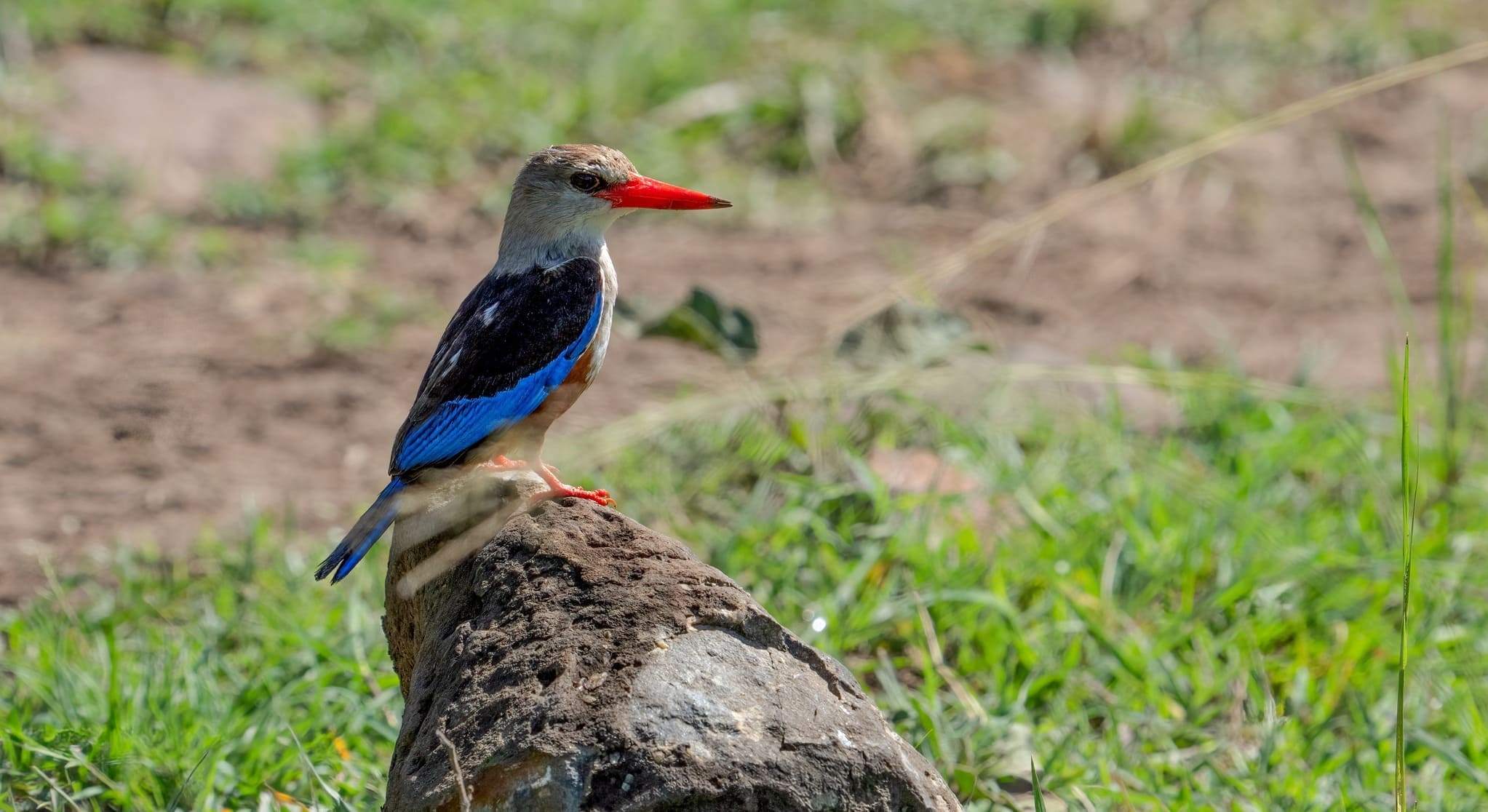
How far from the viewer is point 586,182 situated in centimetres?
368

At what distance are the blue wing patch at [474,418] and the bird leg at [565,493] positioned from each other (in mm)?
141

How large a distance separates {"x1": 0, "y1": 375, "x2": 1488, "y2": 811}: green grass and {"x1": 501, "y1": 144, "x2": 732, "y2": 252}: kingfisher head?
0.77 metres

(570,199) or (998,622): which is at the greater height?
(570,199)

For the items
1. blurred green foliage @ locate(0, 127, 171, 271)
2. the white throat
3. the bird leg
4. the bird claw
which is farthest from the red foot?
blurred green foliage @ locate(0, 127, 171, 271)

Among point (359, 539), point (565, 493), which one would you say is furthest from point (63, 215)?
point (565, 493)

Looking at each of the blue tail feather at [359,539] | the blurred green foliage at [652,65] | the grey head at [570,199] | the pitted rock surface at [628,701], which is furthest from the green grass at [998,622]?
the blurred green foliage at [652,65]

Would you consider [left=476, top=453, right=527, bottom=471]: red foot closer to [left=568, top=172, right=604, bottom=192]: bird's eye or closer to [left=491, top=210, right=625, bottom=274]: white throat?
[left=491, top=210, right=625, bottom=274]: white throat

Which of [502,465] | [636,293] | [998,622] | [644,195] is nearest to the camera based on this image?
[502,465]

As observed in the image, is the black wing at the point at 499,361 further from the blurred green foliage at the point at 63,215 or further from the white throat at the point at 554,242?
the blurred green foliage at the point at 63,215

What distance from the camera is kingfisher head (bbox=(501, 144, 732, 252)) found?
3.66 m

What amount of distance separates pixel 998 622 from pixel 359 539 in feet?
6.21

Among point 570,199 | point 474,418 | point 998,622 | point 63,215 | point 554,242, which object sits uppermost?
point 570,199

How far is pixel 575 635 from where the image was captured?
2.71 m

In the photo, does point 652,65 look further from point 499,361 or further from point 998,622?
point 499,361
